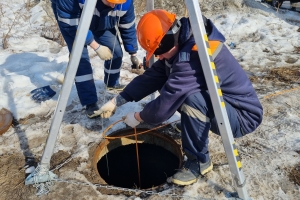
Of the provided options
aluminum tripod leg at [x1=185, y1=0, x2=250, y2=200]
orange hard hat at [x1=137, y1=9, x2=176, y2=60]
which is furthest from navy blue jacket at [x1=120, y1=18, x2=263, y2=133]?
aluminum tripod leg at [x1=185, y1=0, x2=250, y2=200]

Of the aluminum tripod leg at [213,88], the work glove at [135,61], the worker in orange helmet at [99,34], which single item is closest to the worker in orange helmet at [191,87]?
the aluminum tripod leg at [213,88]

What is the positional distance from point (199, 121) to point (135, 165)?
1.65 meters

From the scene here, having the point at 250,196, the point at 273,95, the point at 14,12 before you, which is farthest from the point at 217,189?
the point at 14,12

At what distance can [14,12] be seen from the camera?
242 inches

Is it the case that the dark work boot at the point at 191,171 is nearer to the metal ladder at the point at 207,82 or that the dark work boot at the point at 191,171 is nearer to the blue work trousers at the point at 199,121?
the blue work trousers at the point at 199,121

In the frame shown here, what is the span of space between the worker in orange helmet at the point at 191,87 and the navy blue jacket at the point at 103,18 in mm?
855

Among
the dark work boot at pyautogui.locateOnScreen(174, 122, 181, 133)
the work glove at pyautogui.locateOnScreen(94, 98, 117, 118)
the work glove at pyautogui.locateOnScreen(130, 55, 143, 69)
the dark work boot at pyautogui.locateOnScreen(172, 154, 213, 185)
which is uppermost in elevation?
the work glove at pyautogui.locateOnScreen(130, 55, 143, 69)

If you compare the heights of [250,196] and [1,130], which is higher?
[1,130]

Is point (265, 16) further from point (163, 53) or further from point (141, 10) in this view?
point (163, 53)

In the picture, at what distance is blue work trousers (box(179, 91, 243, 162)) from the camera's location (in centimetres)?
Result: 204

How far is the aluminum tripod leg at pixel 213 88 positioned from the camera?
1.61 meters

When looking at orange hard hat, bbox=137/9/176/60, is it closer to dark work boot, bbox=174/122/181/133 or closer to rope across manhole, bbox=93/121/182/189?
rope across manhole, bbox=93/121/182/189

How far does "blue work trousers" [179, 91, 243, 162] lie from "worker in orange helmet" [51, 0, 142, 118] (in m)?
1.06

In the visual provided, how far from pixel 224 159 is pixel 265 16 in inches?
151
